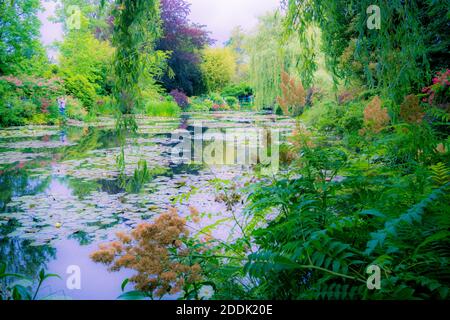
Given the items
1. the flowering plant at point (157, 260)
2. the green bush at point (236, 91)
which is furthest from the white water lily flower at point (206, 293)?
the green bush at point (236, 91)

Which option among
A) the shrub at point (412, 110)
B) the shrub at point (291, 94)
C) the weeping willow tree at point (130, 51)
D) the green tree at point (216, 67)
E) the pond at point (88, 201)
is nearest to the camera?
the weeping willow tree at point (130, 51)

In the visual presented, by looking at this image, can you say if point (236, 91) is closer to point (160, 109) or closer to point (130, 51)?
point (160, 109)

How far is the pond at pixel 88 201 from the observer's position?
9.89ft

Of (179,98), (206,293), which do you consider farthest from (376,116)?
(179,98)

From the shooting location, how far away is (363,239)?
1.97m

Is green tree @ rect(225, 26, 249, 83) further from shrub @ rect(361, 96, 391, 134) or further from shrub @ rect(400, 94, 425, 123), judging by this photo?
shrub @ rect(400, 94, 425, 123)

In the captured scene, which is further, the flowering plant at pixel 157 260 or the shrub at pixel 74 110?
the shrub at pixel 74 110

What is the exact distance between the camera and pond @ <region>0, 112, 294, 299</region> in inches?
119

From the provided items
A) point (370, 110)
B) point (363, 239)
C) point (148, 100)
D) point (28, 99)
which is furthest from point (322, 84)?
point (363, 239)

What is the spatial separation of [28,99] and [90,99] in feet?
14.9

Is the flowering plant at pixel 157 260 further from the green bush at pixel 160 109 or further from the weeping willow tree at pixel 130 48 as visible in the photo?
the green bush at pixel 160 109

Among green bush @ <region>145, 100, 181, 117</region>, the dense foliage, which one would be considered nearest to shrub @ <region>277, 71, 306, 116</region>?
green bush @ <region>145, 100, 181, 117</region>
